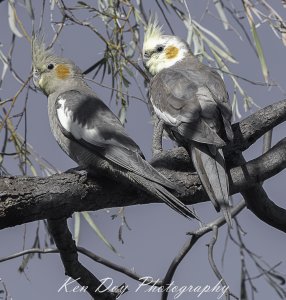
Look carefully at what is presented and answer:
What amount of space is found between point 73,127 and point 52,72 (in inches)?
25.8

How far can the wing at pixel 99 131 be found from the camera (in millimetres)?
2396

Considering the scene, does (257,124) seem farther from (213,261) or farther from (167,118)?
(213,261)

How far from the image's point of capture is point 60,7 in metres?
2.82

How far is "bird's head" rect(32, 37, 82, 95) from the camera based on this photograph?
11.0ft

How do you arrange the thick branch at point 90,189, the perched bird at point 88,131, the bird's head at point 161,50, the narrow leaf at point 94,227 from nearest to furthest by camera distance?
the thick branch at point 90,189 < the perched bird at point 88,131 < the narrow leaf at point 94,227 < the bird's head at point 161,50

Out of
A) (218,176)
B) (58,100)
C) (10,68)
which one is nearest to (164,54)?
(58,100)

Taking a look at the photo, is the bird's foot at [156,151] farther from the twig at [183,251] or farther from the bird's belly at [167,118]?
the twig at [183,251]

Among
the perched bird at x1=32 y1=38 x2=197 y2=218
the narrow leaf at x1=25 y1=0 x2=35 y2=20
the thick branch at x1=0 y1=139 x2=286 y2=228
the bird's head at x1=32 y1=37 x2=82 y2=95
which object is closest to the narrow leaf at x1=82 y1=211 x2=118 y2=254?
the perched bird at x1=32 y1=38 x2=197 y2=218

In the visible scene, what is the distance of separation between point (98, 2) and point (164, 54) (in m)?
0.66

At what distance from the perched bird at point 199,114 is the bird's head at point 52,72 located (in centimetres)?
45

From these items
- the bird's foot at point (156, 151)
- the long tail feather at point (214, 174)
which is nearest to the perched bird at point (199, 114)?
the long tail feather at point (214, 174)

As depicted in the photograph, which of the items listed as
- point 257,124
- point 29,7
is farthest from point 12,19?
point 257,124

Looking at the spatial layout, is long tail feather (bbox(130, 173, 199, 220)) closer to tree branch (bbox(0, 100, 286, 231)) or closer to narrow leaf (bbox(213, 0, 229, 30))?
tree branch (bbox(0, 100, 286, 231))

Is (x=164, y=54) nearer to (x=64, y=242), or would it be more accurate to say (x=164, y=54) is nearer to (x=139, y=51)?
(x=139, y=51)
